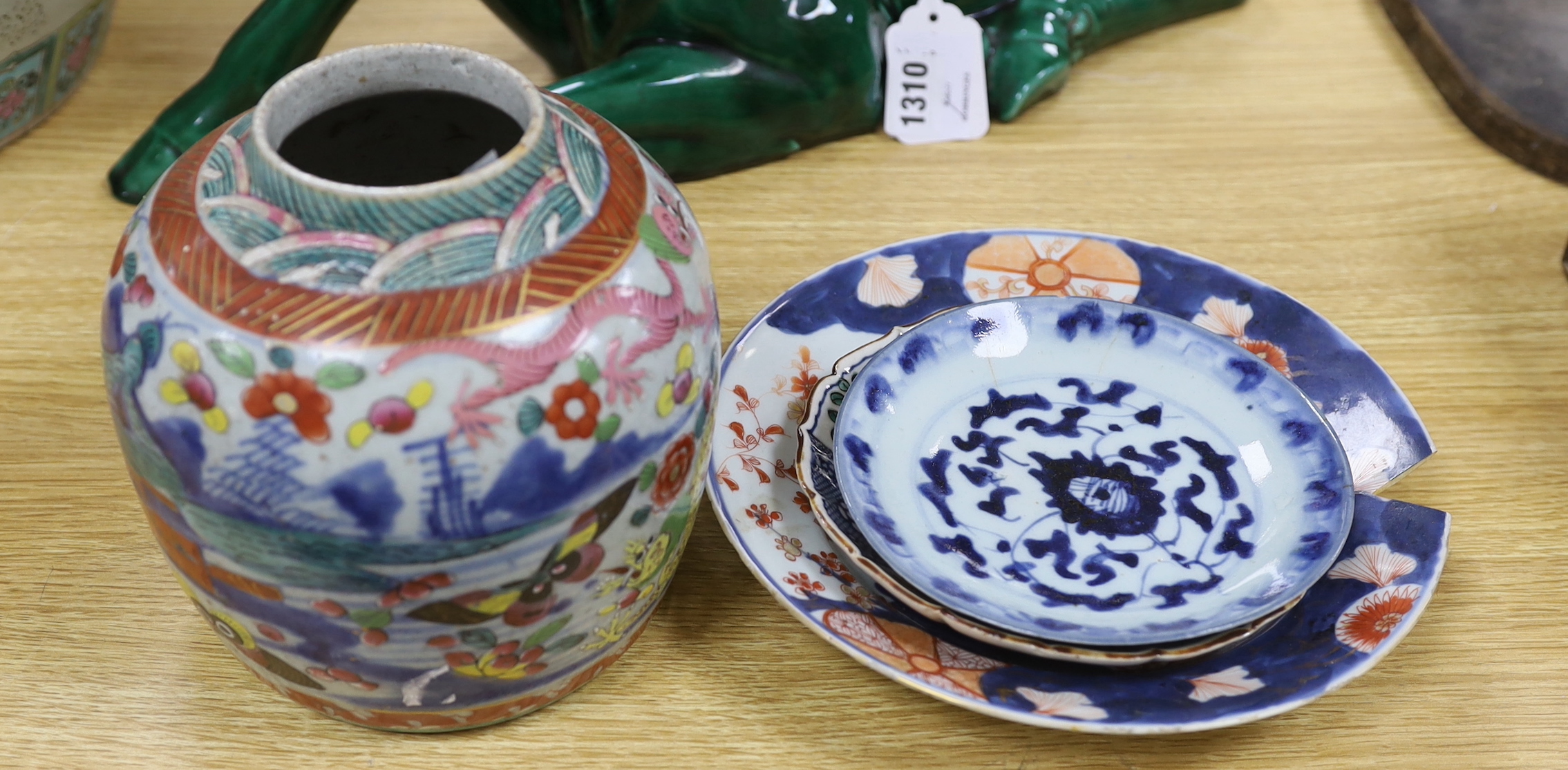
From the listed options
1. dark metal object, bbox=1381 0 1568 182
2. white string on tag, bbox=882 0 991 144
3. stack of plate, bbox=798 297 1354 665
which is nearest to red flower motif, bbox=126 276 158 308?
stack of plate, bbox=798 297 1354 665

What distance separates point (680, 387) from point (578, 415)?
0.06 meters

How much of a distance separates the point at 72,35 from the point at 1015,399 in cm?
87

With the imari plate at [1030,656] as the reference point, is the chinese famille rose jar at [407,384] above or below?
above

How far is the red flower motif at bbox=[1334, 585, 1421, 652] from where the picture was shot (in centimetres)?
62

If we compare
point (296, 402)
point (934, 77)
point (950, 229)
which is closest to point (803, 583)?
point (296, 402)

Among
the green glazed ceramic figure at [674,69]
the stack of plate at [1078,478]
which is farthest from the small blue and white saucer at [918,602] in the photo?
the green glazed ceramic figure at [674,69]

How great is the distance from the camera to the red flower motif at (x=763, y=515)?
0.69m

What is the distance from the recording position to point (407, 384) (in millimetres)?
493

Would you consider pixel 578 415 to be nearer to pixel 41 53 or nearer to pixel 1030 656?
pixel 1030 656

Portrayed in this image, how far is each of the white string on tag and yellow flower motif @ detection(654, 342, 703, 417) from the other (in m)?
0.63

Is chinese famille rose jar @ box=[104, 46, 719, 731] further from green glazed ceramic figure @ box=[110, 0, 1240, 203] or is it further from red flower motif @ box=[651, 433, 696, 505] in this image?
green glazed ceramic figure @ box=[110, 0, 1240, 203]

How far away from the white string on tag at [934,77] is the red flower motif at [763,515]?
1.77 ft

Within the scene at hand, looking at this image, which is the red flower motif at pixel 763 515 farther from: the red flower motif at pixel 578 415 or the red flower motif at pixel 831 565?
the red flower motif at pixel 578 415

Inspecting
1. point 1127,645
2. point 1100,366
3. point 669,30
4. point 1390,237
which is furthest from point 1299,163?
point 1127,645
